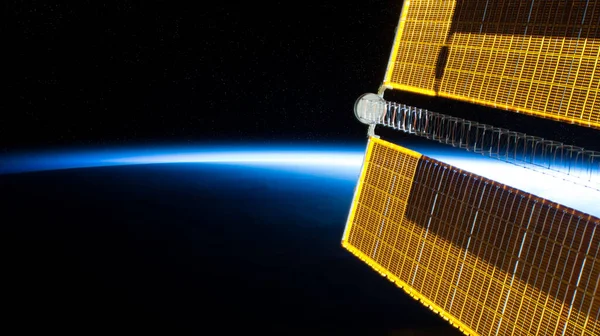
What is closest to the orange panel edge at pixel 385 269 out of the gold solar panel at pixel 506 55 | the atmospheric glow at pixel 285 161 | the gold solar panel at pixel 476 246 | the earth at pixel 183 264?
the gold solar panel at pixel 476 246

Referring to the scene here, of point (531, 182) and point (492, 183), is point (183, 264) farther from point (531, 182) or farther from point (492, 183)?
point (531, 182)

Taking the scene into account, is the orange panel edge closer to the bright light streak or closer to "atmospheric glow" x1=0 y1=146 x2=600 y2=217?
"atmospheric glow" x1=0 y1=146 x2=600 y2=217

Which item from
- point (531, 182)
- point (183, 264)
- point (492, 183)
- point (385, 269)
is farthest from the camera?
point (531, 182)

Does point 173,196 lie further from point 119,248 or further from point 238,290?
point 238,290

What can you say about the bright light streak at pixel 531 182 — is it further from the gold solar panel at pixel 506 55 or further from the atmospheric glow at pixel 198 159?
the gold solar panel at pixel 506 55

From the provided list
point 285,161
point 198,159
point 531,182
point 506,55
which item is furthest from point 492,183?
point 531,182

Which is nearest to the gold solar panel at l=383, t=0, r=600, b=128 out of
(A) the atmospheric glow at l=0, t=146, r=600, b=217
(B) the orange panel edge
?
(B) the orange panel edge
